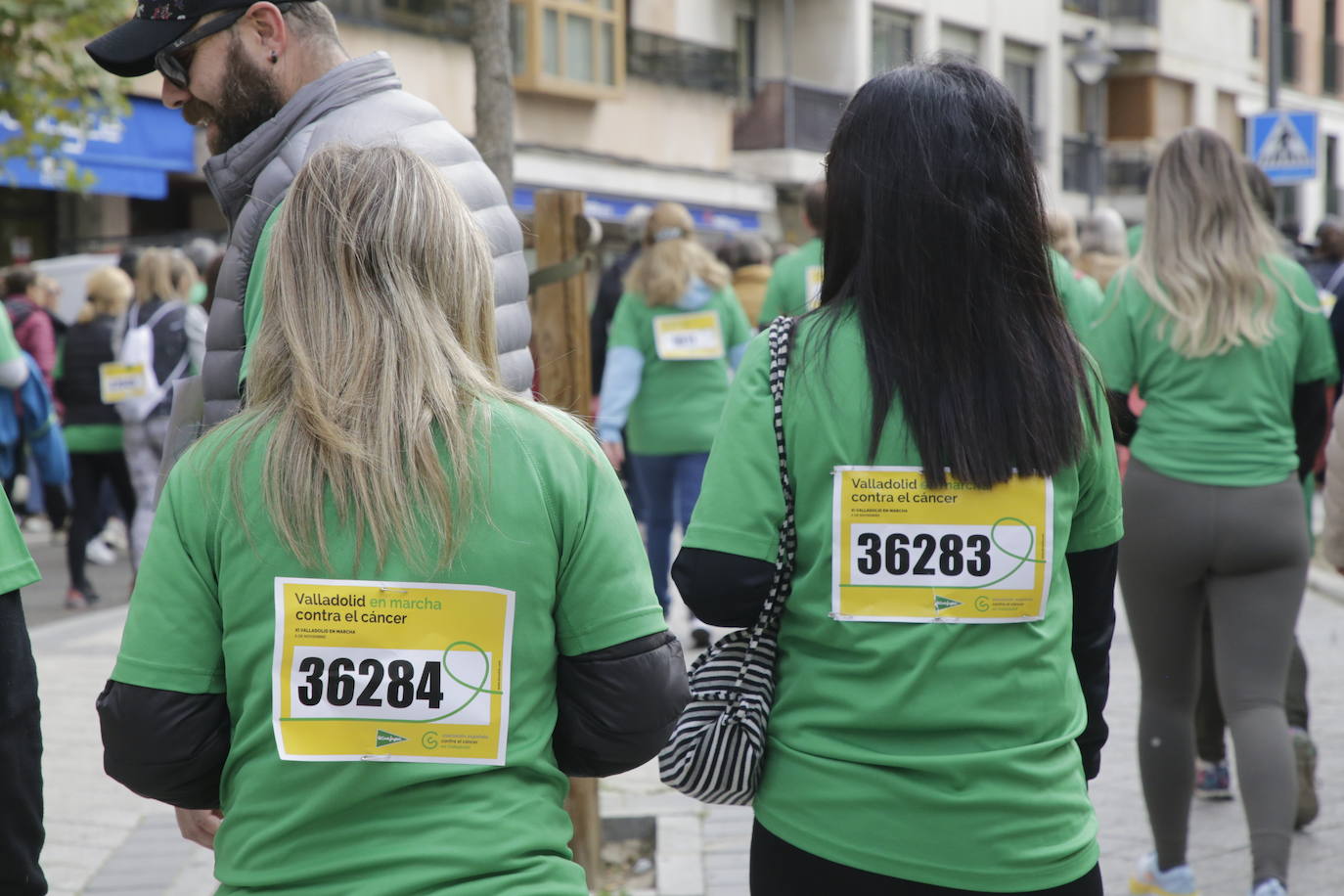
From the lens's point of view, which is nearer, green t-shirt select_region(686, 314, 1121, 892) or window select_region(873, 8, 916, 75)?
green t-shirt select_region(686, 314, 1121, 892)

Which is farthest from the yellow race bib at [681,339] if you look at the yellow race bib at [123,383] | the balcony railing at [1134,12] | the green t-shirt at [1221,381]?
the balcony railing at [1134,12]

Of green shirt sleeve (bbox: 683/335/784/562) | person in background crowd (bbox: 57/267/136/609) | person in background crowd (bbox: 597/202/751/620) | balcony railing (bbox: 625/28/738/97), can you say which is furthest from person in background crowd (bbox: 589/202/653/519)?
balcony railing (bbox: 625/28/738/97)

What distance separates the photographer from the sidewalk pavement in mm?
4832

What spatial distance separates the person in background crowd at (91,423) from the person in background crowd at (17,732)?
25.9ft

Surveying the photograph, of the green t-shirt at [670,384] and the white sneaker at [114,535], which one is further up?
the green t-shirt at [670,384]

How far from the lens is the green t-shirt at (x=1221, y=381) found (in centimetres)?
446

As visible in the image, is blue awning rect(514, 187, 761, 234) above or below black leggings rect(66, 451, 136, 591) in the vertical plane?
above

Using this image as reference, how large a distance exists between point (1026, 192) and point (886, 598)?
2.08 feet

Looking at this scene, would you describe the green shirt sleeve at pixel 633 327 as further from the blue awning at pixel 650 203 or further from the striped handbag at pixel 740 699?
the blue awning at pixel 650 203

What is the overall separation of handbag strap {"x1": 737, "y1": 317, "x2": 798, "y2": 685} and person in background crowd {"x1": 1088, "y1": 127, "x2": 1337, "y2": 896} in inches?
83.1

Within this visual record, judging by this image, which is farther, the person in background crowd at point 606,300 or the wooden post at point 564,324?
the person in background crowd at point 606,300

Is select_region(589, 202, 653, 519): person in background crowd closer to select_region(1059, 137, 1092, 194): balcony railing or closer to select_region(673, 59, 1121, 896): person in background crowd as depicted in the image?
select_region(673, 59, 1121, 896): person in background crowd

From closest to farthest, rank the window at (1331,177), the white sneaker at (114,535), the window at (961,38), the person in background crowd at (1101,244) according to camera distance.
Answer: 1. the person in background crowd at (1101,244)
2. the white sneaker at (114,535)
3. the window at (961,38)
4. the window at (1331,177)

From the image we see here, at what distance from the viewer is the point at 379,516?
2037mm
